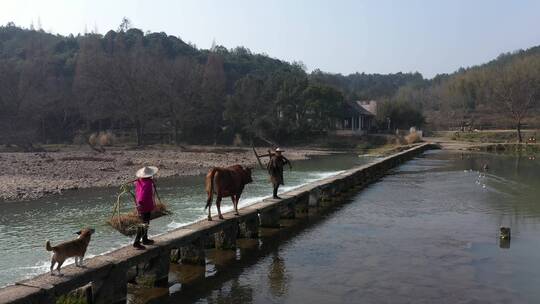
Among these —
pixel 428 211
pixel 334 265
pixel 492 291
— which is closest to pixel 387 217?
pixel 428 211

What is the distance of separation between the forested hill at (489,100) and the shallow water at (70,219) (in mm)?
56491

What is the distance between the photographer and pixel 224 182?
45.0ft

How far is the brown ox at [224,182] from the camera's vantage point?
1338 centimetres

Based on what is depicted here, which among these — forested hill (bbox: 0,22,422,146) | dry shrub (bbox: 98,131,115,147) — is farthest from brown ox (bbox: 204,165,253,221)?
forested hill (bbox: 0,22,422,146)

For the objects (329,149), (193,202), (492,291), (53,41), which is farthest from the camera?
(53,41)

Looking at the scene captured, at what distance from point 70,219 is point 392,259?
12185mm

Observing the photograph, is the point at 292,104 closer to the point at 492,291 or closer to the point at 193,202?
the point at 193,202

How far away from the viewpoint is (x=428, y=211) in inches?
805

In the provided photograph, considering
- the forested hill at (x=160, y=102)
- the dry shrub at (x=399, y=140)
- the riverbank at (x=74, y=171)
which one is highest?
the forested hill at (x=160, y=102)

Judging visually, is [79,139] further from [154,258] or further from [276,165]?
[154,258]

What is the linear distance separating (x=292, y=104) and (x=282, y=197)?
2098 inches

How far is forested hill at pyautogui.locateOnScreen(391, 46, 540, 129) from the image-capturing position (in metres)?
75.4

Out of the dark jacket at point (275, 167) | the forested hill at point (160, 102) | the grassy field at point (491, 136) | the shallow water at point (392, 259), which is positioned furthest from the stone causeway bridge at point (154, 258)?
the grassy field at point (491, 136)

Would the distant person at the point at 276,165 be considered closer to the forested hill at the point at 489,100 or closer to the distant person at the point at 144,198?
the distant person at the point at 144,198
